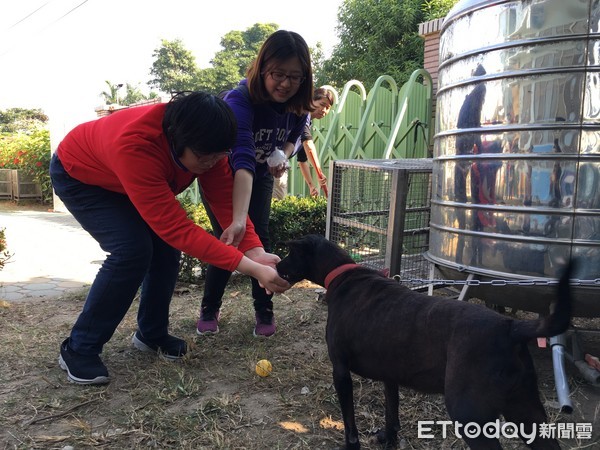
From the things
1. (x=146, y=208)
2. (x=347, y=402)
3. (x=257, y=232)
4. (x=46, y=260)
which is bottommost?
(x=46, y=260)

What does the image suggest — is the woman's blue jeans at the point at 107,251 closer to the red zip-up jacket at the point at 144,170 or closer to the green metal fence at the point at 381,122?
the red zip-up jacket at the point at 144,170

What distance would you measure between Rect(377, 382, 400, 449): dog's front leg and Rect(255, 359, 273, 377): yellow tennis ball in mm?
848

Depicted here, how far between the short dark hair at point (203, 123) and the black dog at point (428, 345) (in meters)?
0.62

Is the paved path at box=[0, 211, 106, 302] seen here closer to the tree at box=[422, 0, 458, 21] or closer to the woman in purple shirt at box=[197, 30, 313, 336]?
the woman in purple shirt at box=[197, 30, 313, 336]

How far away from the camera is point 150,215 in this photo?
2.44 metres

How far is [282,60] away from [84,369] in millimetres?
2055

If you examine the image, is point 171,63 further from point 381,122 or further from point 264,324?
point 264,324

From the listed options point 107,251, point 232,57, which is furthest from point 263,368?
point 232,57

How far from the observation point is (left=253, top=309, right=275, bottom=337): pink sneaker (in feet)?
11.8

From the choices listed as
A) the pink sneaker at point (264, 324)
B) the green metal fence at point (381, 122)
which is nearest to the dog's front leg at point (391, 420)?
the pink sneaker at point (264, 324)

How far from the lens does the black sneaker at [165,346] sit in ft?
10.4

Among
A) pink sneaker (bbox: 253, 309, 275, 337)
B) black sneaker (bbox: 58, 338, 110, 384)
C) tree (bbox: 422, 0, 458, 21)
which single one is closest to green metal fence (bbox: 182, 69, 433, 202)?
pink sneaker (bbox: 253, 309, 275, 337)

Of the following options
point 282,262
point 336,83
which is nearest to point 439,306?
point 282,262

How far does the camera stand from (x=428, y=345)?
1.88m
